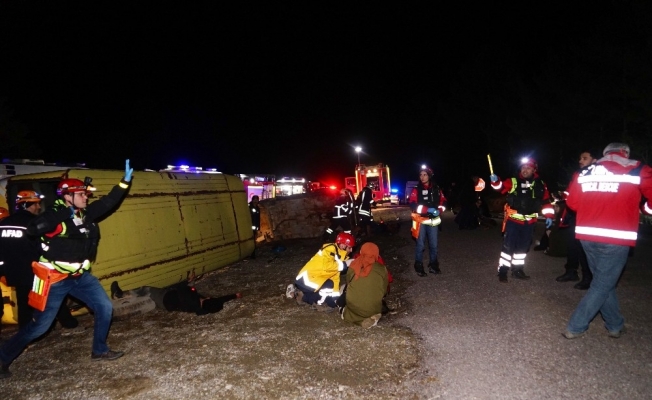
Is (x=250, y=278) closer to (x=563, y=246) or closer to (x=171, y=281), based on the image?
(x=171, y=281)

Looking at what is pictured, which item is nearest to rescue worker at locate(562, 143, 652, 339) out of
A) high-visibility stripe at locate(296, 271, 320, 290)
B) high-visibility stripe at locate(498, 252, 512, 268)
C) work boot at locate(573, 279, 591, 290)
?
work boot at locate(573, 279, 591, 290)

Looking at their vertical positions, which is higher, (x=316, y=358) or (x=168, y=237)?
(x=168, y=237)

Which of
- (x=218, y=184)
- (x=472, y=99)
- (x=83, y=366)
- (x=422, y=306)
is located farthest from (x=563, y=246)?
(x=472, y=99)

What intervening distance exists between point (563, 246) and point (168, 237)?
24.0 feet

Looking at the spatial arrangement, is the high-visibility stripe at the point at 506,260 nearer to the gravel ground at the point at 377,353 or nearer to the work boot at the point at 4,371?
the gravel ground at the point at 377,353

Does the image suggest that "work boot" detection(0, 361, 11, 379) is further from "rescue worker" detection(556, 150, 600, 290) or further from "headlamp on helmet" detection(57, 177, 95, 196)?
"rescue worker" detection(556, 150, 600, 290)

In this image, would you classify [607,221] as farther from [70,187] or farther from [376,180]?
[376,180]

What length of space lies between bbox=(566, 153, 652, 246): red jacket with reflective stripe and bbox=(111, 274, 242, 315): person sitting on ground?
4.64 metres

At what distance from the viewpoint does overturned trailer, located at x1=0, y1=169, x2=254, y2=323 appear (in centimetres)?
540

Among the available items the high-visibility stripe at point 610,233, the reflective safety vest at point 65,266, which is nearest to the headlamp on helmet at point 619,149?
the high-visibility stripe at point 610,233

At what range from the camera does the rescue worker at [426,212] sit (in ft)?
22.0

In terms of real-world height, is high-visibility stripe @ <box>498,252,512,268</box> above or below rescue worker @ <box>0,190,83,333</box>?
below

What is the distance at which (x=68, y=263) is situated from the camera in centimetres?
377

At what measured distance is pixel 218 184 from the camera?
8.38 m
